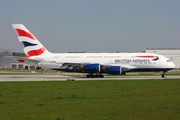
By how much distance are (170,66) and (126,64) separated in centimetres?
660

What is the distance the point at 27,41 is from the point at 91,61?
10582 millimetres

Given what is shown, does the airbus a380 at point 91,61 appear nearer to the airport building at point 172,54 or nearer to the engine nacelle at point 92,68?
the engine nacelle at point 92,68

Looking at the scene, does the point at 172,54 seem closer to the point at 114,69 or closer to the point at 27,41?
the point at 114,69

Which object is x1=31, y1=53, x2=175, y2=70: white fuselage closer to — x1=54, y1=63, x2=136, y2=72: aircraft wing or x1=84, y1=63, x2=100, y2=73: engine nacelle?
x1=54, y1=63, x2=136, y2=72: aircraft wing

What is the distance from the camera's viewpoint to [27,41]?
52.7m
